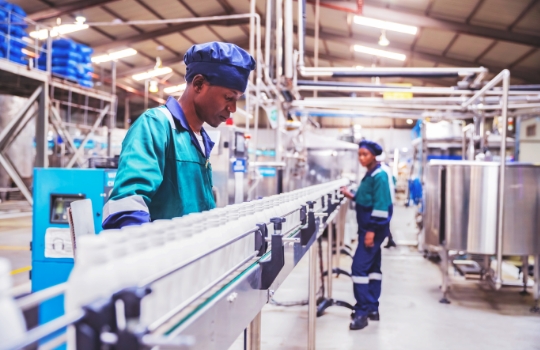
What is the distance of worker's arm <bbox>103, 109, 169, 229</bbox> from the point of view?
3.10ft

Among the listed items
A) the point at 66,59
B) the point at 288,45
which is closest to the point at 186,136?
the point at 288,45

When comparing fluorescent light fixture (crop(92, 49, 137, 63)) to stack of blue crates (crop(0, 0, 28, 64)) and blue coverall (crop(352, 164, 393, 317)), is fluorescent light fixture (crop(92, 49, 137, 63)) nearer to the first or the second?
stack of blue crates (crop(0, 0, 28, 64))

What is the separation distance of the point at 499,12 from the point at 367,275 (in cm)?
645

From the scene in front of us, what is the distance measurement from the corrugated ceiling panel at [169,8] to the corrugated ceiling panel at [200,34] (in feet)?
3.50

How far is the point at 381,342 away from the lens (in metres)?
3.02

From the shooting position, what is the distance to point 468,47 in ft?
32.3

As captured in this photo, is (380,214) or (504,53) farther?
(504,53)

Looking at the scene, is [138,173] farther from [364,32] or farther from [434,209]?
[364,32]

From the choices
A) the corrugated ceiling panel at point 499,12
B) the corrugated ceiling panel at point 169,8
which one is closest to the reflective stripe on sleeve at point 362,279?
the corrugated ceiling panel at point 499,12

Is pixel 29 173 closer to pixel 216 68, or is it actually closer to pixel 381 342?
pixel 381 342

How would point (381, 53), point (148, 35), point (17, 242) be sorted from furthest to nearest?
point (148, 35) → point (381, 53) → point (17, 242)

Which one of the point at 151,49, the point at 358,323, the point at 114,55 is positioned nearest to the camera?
the point at 358,323

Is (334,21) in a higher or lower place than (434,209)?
higher

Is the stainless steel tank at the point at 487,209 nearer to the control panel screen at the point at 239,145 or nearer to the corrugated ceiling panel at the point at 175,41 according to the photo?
the control panel screen at the point at 239,145
